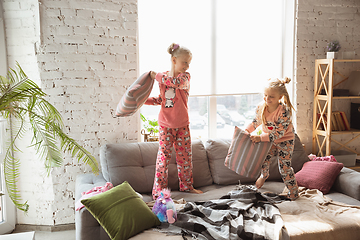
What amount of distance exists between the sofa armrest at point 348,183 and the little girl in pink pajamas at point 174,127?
127cm

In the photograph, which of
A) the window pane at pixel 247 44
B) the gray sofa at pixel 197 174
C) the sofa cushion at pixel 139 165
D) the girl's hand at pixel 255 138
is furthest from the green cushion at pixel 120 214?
the window pane at pixel 247 44

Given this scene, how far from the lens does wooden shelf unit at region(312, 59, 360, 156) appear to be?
3521 millimetres

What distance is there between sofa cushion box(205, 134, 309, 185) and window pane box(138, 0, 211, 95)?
728 mm

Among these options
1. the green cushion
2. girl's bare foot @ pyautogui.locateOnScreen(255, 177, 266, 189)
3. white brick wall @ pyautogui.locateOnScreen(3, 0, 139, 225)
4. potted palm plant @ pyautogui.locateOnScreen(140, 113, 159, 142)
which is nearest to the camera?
the green cushion

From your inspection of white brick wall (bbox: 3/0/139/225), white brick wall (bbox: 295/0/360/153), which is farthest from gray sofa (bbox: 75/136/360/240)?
white brick wall (bbox: 295/0/360/153)

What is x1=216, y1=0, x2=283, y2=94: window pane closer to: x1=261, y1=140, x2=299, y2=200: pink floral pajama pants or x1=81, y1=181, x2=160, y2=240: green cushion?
x1=261, y1=140, x2=299, y2=200: pink floral pajama pants

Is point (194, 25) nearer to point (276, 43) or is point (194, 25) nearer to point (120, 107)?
point (276, 43)

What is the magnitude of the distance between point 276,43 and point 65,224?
311 centimetres

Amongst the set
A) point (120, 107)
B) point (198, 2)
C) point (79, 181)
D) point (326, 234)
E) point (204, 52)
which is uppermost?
point (198, 2)

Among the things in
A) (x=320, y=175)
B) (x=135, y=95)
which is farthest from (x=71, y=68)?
(x=320, y=175)

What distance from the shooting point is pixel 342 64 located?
386 centimetres

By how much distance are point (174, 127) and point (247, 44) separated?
1.62 metres

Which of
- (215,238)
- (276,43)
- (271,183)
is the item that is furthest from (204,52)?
(215,238)

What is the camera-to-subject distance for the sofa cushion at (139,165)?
2.82 m
